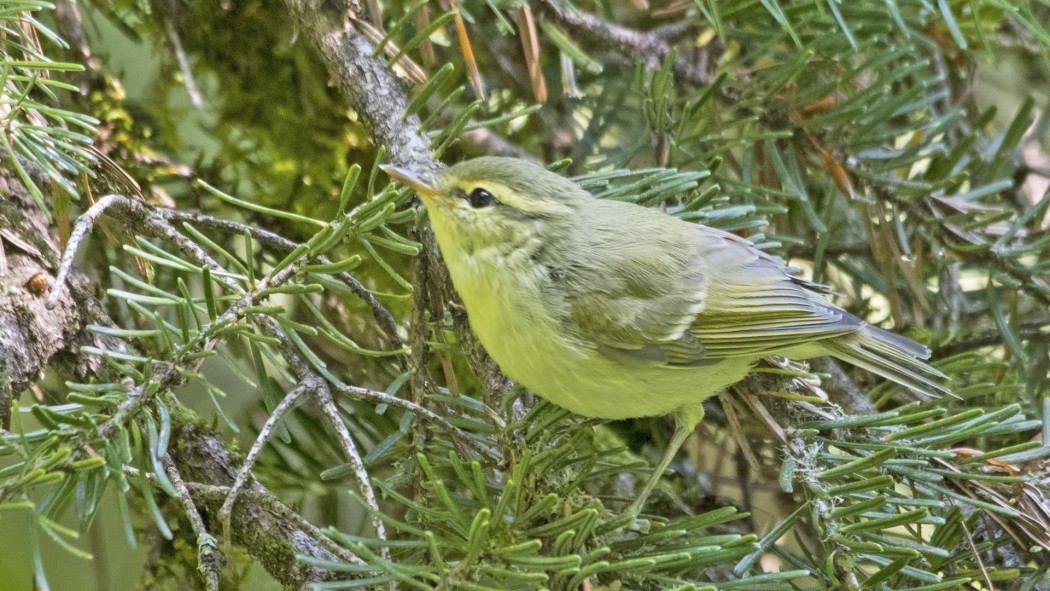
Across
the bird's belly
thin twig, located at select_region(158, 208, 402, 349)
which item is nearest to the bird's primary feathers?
the bird's belly

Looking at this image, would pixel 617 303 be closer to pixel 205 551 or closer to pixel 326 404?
pixel 326 404

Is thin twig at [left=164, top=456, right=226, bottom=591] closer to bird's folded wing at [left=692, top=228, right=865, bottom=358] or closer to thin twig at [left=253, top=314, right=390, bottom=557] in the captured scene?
thin twig at [left=253, top=314, right=390, bottom=557]

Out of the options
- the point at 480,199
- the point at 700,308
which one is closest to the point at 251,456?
the point at 480,199

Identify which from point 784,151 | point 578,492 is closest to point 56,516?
point 578,492

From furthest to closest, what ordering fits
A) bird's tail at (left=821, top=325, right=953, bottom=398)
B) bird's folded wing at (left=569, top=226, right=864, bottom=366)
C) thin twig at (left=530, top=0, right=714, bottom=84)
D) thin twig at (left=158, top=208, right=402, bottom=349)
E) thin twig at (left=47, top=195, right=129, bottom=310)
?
thin twig at (left=530, top=0, right=714, bottom=84) < bird's tail at (left=821, top=325, right=953, bottom=398) < bird's folded wing at (left=569, top=226, right=864, bottom=366) < thin twig at (left=158, top=208, right=402, bottom=349) < thin twig at (left=47, top=195, right=129, bottom=310)

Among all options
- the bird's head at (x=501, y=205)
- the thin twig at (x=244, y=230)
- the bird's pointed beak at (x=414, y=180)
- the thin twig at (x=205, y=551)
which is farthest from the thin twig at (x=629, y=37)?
the thin twig at (x=205, y=551)

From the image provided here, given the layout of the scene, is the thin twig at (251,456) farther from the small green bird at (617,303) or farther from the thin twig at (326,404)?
the small green bird at (617,303)

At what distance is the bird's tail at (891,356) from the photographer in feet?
7.12

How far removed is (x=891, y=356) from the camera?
225 cm

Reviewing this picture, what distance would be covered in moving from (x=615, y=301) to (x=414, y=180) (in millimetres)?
573

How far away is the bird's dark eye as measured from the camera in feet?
6.68

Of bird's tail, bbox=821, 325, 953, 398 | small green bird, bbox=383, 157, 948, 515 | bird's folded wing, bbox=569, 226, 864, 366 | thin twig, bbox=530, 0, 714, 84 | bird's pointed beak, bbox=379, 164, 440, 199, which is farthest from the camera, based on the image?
thin twig, bbox=530, 0, 714, 84

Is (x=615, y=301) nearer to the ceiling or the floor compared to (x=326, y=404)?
nearer to the floor

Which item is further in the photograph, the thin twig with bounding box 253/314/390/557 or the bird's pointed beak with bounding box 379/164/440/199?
the bird's pointed beak with bounding box 379/164/440/199
